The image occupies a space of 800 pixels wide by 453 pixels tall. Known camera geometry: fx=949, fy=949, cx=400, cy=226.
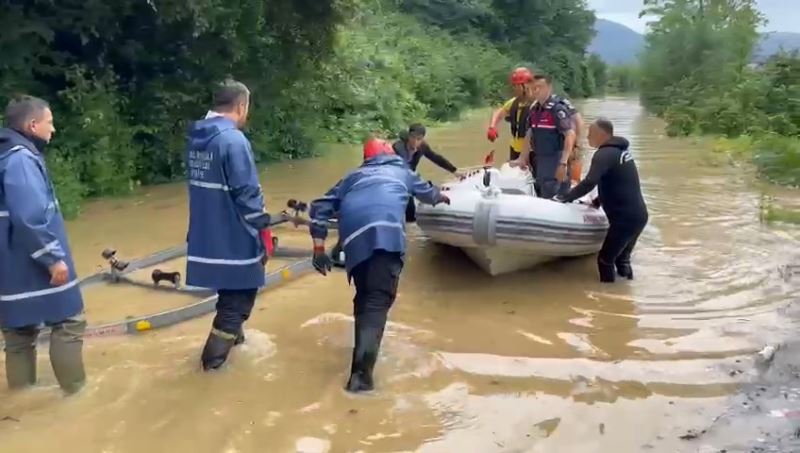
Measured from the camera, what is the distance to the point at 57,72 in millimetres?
12320

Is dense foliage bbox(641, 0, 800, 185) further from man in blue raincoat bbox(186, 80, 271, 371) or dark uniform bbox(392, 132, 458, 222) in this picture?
man in blue raincoat bbox(186, 80, 271, 371)

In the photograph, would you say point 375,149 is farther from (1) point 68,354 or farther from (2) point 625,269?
(2) point 625,269

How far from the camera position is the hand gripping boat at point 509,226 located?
24.0ft

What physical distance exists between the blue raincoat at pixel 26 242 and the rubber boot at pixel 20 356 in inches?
5.1

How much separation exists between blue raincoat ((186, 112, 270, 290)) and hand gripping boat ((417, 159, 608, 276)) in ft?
7.93

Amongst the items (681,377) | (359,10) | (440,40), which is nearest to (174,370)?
(681,377)

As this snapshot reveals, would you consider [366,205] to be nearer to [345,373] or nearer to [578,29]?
[345,373]

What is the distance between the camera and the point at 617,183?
7.53 m

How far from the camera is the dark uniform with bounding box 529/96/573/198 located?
27.5ft

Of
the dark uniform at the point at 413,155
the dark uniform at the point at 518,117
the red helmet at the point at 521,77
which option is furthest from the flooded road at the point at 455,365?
the red helmet at the point at 521,77

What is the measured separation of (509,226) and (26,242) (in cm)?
370

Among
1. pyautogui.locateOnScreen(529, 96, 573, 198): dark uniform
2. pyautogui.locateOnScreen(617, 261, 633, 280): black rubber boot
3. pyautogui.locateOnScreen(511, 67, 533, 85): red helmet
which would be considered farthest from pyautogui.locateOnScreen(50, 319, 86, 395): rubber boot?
pyautogui.locateOnScreen(511, 67, 533, 85): red helmet

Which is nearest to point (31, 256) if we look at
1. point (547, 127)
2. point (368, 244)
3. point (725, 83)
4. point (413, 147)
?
point (368, 244)

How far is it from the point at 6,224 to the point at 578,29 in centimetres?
4635
